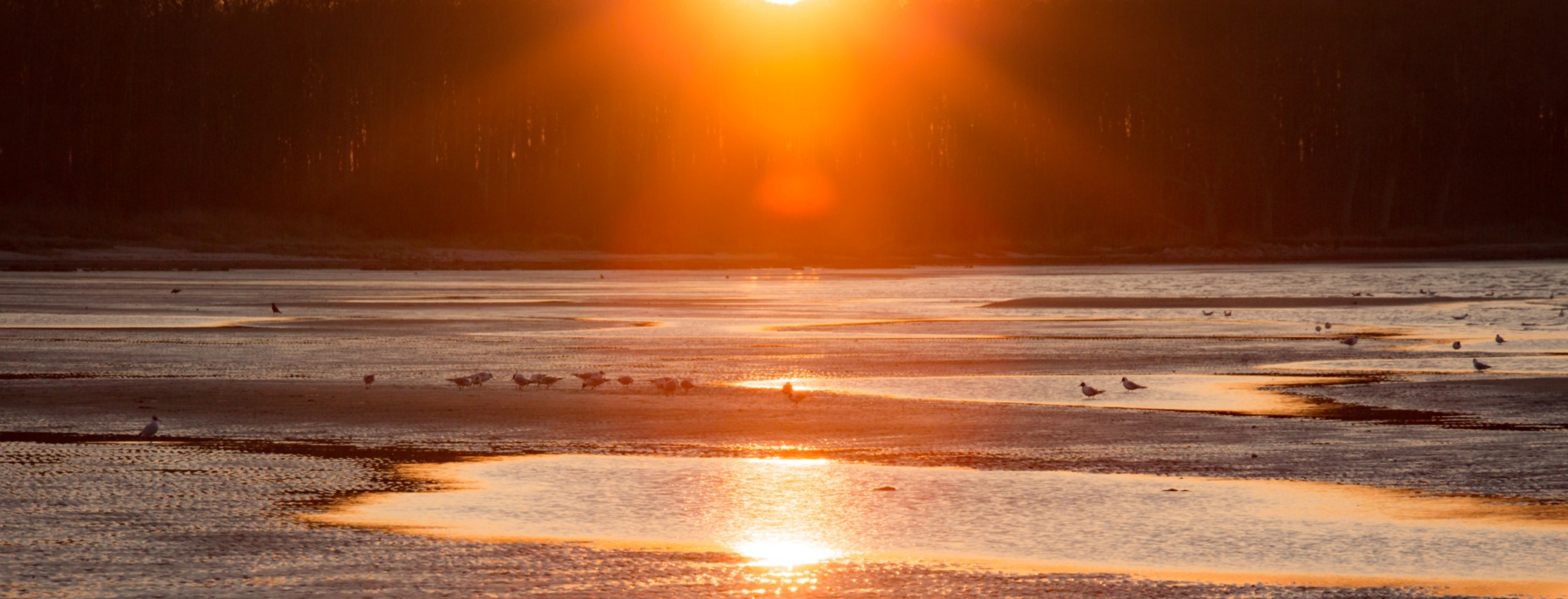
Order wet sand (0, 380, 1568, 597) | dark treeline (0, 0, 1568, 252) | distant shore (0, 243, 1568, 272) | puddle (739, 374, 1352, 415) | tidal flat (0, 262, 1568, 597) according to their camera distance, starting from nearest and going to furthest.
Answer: wet sand (0, 380, 1568, 597) → tidal flat (0, 262, 1568, 597) → puddle (739, 374, 1352, 415) → distant shore (0, 243, 1568, 272) → dark treeline (0, 0, 1568, 252)

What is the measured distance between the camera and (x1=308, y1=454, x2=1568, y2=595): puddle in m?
7.04

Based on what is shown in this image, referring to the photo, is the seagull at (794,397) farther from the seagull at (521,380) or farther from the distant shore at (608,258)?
the distant shore at (608,258)

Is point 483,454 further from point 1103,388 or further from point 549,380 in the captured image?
point 1103,388

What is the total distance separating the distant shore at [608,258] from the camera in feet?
182

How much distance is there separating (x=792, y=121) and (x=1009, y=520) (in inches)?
2933

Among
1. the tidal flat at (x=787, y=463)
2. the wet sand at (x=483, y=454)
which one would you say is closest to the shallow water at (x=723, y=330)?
the tidal flat at (x=787, y=463)

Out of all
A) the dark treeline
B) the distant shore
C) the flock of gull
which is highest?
the dark treeline

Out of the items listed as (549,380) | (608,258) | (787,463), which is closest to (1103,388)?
(549,380)

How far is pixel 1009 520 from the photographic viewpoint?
807 centimetres

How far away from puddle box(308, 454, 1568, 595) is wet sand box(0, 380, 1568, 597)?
279mm

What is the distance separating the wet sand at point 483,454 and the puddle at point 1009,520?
0.92 feet

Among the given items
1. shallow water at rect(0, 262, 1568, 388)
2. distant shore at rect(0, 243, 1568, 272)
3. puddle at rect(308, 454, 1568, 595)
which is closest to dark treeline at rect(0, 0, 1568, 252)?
distant shore at rect(0, 243, 1568, 272)

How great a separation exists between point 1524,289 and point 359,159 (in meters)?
48.6

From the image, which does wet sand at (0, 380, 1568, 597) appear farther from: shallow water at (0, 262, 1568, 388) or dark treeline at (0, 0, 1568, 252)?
dark treeline at (0, 0, 1568, 252)
